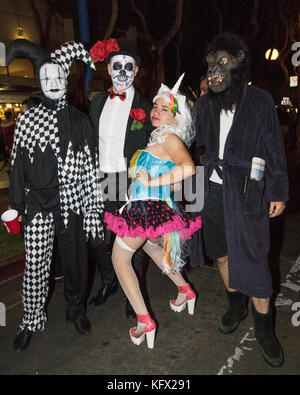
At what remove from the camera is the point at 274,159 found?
2301 mm

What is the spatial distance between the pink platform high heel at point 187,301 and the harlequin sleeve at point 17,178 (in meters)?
1.53

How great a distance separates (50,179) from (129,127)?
83 cm

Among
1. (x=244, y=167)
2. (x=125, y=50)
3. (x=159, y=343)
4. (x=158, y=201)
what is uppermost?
(x=125, y=50)

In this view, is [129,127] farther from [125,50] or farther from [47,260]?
[47,260]

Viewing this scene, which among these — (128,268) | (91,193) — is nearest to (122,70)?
(91,193)

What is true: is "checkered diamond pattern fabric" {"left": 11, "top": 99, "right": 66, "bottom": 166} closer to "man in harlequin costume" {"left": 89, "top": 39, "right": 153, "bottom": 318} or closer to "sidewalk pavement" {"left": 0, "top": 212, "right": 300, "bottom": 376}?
"man in harlequin costume" {"left": 89, "top": 39, "right": 153, "bottom": 318}

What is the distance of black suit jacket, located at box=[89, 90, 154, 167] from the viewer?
2939mm

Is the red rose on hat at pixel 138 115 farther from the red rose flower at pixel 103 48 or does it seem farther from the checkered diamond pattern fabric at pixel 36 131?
the checkered diamond pattern fabric at pixel 36 131

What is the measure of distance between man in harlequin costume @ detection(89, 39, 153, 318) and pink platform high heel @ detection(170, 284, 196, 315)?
399mm

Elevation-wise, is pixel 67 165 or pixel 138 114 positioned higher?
pixel 138 114

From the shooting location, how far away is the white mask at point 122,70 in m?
2.88

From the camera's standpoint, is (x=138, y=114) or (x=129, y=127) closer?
(x=138, y=114)

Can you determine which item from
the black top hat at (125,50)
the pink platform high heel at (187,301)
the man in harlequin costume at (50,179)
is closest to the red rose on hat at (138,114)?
the man in harlequin costume at (50,179)
